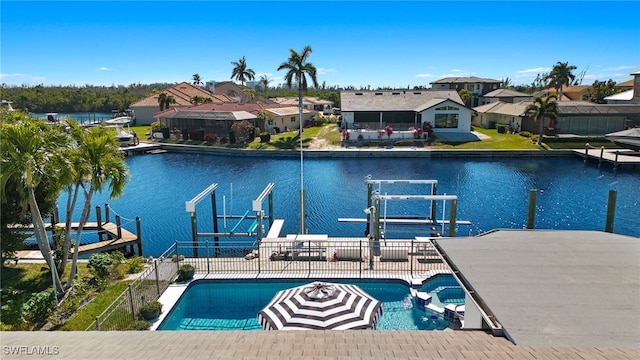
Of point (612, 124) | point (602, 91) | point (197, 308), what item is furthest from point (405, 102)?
point (197, 308)

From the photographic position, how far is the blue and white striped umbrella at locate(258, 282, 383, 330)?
10641 mm

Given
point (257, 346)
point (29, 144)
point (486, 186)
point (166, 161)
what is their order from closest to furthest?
1. point (257, 346)
2. point (29, 144)
3. point (486, 186)
4. point (166, 161)

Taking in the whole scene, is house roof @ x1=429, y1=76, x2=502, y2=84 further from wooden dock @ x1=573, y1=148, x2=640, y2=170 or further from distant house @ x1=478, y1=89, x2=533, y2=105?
wooden dock @ x1=573, y1=148, x2=640, y2=170

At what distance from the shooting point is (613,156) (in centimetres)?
4131

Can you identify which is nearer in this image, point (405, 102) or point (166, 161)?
point (166, 161)

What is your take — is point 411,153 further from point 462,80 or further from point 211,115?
point 462,80

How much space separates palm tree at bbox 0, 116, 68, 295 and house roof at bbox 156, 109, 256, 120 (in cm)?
4093

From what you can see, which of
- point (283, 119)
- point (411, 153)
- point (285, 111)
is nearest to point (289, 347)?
point (411, 153)

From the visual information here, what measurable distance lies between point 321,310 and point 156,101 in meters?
70.8

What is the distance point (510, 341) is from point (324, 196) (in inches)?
946

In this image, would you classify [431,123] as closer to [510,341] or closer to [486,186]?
[486,186]

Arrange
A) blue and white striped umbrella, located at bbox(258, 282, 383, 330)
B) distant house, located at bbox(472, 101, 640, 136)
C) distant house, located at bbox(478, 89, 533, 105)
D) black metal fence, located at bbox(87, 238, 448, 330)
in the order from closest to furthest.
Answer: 1. blue and white striped umbrella, located at bbox(258, 282, 383, 330)
2. black metal fence, located at bbox(87, 238, 448, 330)
3. distant house, located at bbox(472, 101, 640, 136)
4. distant house, located at bbox(478, 89, 533, 105)

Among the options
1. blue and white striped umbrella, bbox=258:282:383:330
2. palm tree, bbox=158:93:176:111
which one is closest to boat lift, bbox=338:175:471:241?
blue and white striped umbrella, bbox=258:282:383:330

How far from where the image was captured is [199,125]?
57781 millimetres
